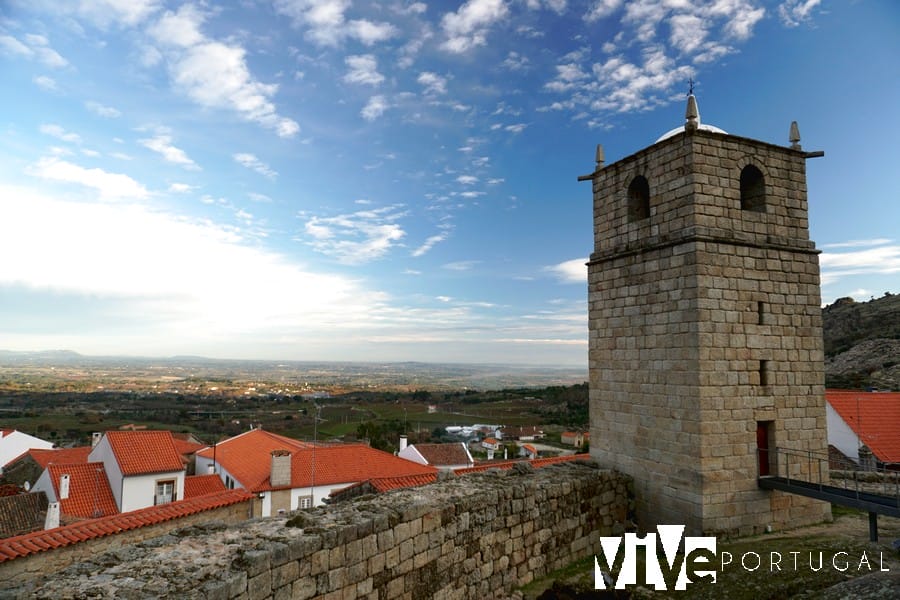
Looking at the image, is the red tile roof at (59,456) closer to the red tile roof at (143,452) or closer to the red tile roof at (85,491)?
the red tile roof at (85,491)

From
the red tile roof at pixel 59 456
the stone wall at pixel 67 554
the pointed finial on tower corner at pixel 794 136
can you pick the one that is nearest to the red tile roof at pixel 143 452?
the red tile roof at pixel 59 456

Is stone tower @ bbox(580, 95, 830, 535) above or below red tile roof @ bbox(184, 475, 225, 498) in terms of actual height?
above

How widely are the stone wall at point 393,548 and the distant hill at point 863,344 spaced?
22621 mm

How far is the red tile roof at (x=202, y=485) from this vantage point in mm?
19109

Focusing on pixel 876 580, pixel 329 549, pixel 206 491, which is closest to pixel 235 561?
pixel 329 549

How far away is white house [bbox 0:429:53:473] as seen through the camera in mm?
28616

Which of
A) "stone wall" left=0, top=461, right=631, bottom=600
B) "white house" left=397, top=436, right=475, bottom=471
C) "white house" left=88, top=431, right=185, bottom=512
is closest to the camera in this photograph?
"stone wall" left=0, top=461, right=631, bottom=600

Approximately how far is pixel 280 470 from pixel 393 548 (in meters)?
15.3

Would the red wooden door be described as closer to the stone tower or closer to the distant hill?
the stone tower

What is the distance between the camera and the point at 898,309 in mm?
47531

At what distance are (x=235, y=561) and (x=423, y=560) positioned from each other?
6.29 feet

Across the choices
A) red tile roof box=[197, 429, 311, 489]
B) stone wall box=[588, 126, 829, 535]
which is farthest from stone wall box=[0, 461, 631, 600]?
red tile roof box=[197, 429, 311, 489]

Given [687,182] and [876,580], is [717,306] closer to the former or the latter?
[687,182]

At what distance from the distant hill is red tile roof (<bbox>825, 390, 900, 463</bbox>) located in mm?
9635
